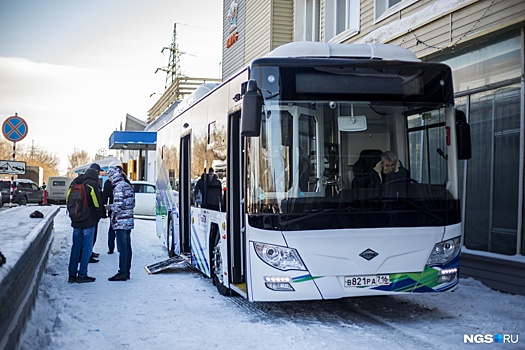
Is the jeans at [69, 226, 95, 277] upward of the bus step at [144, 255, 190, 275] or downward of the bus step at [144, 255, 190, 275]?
upward

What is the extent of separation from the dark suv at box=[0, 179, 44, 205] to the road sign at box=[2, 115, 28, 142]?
23.8 m

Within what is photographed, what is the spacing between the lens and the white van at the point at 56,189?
43.7 m

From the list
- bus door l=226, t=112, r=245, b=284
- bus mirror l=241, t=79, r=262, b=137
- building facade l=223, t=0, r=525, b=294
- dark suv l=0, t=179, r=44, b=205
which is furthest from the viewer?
dark suv l=0, t=179, r=44, b=205

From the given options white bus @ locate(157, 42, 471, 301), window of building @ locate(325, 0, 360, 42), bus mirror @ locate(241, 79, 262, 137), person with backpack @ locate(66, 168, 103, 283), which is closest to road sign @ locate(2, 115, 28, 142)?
person with backpack @ locate(66, 168, 103, 283)

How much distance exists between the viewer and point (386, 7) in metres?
13.9

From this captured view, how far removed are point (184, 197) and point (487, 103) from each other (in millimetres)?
5349

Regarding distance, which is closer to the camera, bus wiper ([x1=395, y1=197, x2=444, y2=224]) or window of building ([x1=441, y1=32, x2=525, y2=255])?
bus wiper ([x1=395, y1=197, x2=444, y2=224])

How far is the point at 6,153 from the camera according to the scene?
8112 cm

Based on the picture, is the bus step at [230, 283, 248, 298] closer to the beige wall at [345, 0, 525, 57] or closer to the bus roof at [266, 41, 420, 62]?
the bus roof at [266, 41, 420, 62]

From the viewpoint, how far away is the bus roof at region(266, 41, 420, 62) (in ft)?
23.6

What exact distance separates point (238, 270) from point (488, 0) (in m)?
5.90

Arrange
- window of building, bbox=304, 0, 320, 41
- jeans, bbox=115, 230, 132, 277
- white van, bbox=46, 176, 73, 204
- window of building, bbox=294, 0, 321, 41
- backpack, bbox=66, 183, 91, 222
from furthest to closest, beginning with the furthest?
white van, bbox=46, 176, 73, 204 → window of building, bbox=294, 0, 321, 41 → window of building, bbox=304, 0, 320, 41 → jeans, bbox=115, 230, 132, 277 → backpack, bbox=66, 183, 91, 222

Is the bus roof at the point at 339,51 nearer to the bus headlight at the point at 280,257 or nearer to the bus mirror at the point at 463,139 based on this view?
the bus mirror at the point at 463,139

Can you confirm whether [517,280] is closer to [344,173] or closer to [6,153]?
[344,173]
